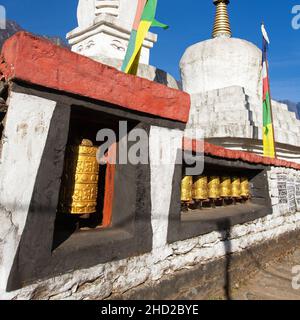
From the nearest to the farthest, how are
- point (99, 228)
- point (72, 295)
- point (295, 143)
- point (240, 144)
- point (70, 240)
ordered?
point (72, 295), point (70, 240), point (99, 228), point (240, 144), point (295, 143)

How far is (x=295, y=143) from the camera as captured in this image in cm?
670

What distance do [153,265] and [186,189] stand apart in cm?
103

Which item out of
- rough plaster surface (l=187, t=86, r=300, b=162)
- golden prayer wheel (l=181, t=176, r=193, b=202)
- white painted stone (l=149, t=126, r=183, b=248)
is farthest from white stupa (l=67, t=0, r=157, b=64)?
white painted stone (l=149, t=126, r=183, b=248)

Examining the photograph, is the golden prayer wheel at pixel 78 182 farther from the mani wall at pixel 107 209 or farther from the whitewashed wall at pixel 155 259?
the whitewashed wall at pixel 155 259

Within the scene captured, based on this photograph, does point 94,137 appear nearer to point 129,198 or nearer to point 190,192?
point 129,198

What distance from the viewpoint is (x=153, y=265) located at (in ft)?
7.73

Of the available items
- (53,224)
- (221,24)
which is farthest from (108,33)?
(53,224)

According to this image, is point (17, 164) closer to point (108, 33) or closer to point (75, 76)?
point (75, 76)

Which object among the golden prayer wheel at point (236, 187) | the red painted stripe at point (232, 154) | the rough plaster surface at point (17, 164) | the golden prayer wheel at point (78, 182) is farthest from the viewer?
the golden prayer wheel at point (236, 187)

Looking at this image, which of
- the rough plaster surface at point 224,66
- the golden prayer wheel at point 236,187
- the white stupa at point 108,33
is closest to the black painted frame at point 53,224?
the golden prayer wheel at point 236,187

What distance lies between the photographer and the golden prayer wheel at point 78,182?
2.11 m

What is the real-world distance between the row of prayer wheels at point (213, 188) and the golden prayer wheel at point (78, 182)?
1.25 meters

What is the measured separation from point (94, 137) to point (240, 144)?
399 cm

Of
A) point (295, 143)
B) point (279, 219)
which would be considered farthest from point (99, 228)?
point (295, 143)
